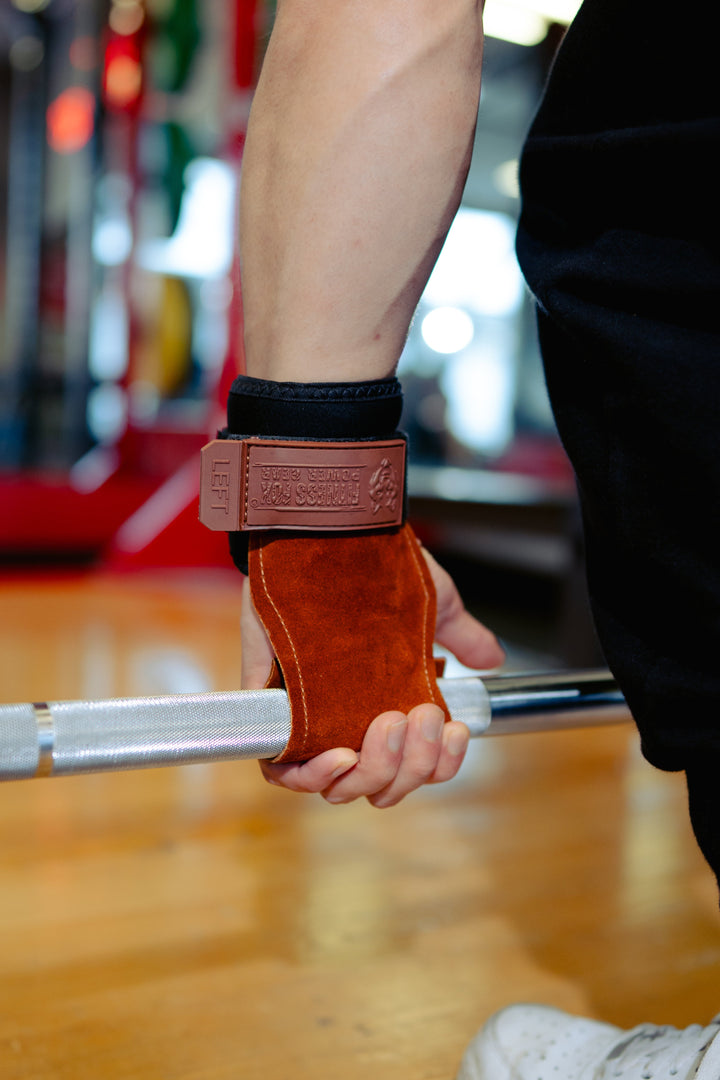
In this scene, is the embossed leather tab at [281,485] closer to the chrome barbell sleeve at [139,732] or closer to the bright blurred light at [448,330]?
the chrome barbell sleeve at [139,732]

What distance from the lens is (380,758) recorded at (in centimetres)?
51

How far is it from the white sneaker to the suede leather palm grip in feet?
0.74

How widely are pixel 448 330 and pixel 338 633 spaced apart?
7.73 metres

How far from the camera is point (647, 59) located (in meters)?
0.50

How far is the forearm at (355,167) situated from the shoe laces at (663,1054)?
414mm

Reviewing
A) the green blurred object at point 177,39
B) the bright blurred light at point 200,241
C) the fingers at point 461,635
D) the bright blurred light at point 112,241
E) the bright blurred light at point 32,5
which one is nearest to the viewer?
the fingers at point 461,635

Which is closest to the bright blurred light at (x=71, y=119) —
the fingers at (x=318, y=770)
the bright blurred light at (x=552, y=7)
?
the bright blurred light at (x=552, y=7)

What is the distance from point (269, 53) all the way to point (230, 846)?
33.3 inches

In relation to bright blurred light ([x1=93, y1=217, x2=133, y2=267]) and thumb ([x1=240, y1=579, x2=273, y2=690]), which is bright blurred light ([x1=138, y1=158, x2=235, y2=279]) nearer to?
bright blurred light ([x1=93, y1=217, x2=133, y2=267])

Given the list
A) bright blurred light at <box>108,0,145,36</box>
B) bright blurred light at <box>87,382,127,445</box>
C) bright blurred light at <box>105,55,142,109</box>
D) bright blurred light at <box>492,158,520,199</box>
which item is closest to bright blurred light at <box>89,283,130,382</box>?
bright blurred light at <box>87,382,127,445</box>

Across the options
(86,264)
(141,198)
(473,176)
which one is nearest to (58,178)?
(86,264)

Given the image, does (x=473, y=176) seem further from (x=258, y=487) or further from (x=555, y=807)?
(x=258, y=487)

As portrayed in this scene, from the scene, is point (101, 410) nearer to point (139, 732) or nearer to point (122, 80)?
point (122, 80)

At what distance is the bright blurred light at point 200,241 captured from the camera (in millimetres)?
5406
